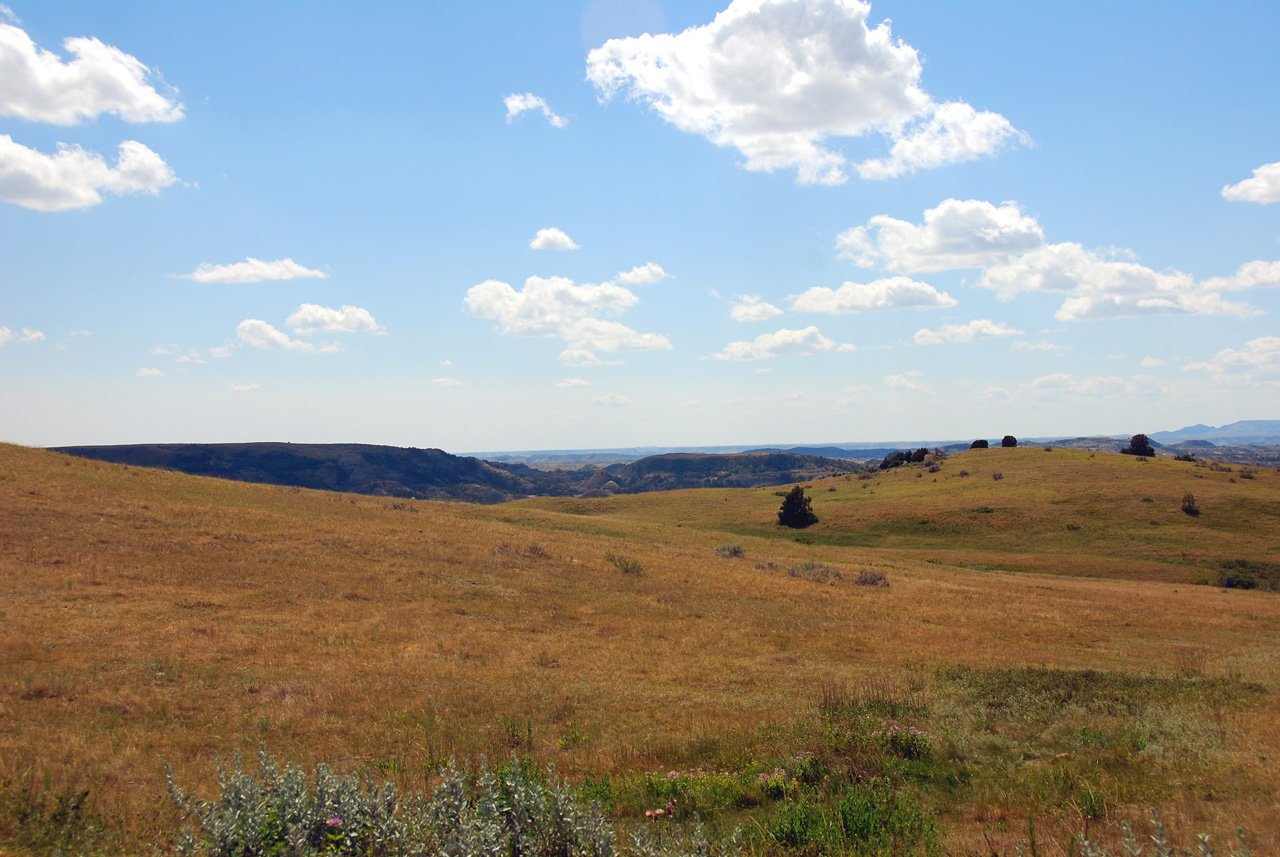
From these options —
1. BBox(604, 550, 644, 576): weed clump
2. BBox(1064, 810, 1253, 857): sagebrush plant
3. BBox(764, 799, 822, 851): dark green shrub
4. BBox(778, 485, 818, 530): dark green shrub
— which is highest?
BBox(1064, 810, 1253, 857): sagebrush plant

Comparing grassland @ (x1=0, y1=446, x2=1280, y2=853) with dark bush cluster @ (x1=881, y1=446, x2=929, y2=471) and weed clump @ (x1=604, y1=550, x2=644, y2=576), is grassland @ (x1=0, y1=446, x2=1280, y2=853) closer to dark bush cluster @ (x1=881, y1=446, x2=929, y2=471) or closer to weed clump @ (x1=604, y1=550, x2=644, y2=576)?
weed clump @ (x1=604, y1=550, x2=644, y2=576)

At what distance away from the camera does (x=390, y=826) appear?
17.3 feet

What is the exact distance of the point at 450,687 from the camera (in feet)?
42.9

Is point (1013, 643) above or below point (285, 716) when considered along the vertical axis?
below

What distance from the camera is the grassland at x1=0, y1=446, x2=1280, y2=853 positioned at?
7371mm

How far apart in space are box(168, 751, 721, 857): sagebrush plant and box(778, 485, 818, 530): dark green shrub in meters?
60.7

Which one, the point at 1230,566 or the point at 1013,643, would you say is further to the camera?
the point at 1230,566

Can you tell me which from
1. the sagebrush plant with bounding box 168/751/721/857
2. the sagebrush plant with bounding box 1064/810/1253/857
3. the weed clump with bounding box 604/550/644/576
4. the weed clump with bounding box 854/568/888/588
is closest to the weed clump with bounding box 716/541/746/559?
the weed clump with bounding box 854/568/888/588

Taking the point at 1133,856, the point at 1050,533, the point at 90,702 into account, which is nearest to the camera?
the point at 1133,856

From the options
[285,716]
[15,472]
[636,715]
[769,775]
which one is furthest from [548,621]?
[15,472]

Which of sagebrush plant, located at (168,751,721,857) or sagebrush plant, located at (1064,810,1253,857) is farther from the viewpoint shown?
sagebrush plant, located at (168,751,721,857)

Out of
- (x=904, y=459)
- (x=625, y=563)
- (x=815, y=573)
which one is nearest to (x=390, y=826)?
(x=625, y=563)

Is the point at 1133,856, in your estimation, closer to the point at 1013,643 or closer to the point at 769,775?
the point at 769,775

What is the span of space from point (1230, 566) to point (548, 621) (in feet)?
164
